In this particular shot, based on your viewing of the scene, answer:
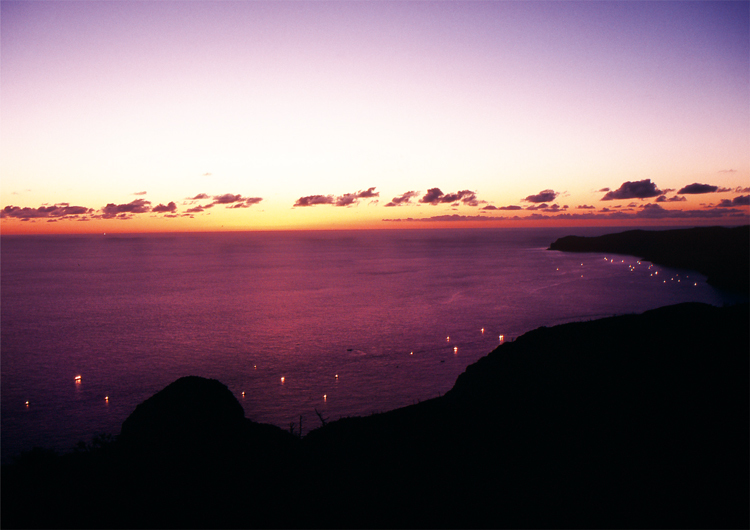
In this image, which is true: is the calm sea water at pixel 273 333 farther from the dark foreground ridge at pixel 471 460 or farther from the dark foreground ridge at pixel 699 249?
the dark foreground ridge at pixel 471 460

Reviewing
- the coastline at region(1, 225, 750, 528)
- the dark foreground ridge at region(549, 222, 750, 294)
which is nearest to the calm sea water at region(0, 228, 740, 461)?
the dark foreground ridge at region(549, 222, 750, 294)

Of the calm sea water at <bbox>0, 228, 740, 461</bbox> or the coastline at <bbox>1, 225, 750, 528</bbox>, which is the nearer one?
the coastline at <bbox>1, 225, 750, 528</bbox>

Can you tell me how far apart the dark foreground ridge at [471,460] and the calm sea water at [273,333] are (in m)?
16.1

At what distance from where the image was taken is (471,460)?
13.3m

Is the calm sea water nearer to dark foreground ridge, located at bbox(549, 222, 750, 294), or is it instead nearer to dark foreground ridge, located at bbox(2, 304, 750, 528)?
dark foreground ridge, located at bbox(549, 222, 750, 294)

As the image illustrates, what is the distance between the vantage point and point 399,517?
10.4 meters

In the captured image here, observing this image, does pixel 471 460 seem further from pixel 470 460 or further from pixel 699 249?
pixel 699 249

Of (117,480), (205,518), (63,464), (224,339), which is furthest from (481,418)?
(224,339)

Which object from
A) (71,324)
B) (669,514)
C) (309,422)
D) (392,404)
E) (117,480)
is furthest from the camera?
(71,324)

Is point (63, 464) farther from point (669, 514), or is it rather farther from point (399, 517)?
point (669, 514)

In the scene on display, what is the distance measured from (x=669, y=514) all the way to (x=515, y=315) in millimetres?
55484

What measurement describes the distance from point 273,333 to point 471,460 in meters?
Result: 45.9

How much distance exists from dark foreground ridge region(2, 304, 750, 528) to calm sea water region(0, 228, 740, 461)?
16.1 meters

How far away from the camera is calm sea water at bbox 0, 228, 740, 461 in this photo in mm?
34188
